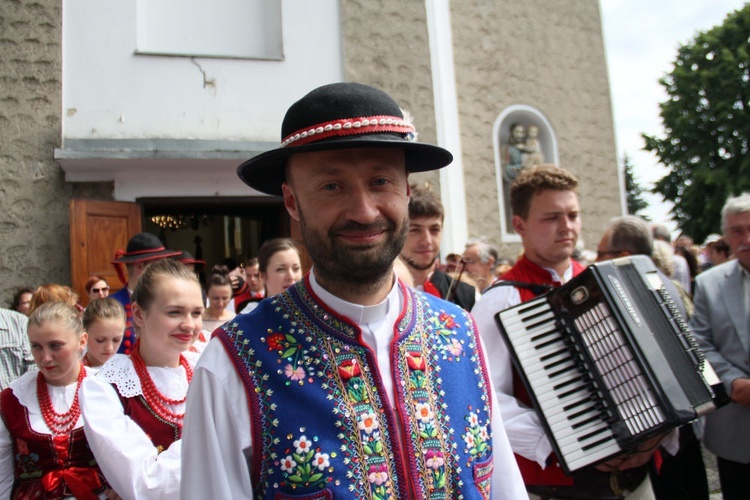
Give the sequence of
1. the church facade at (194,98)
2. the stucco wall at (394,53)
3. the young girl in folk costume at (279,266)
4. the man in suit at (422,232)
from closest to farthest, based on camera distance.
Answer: the man in suit at (422,232), the young girl in folk costume at (279,266), the church facade at (194,98), the stucco wall at (394,53)

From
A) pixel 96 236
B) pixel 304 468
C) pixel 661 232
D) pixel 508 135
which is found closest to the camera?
pixel 304 468

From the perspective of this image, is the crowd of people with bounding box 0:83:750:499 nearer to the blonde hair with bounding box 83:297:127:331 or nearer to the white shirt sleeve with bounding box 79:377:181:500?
the white shirt sleeve with bounding box 79:377:181:500

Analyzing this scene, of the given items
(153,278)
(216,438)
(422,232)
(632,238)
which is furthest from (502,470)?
(632,238)

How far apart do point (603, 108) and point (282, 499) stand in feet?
36.9

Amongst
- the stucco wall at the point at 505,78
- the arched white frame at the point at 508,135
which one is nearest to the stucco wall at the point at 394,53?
the stucco wall at the point at 505,78

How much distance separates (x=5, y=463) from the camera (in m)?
2.71

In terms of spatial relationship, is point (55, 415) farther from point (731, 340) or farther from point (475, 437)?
point (731, 340)

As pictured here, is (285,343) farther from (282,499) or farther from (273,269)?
(273,269)

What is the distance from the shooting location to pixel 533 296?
2.78m

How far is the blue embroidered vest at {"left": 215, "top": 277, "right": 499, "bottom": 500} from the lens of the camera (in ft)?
4.59

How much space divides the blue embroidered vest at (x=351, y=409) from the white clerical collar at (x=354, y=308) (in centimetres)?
2

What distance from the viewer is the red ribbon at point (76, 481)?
103 inches

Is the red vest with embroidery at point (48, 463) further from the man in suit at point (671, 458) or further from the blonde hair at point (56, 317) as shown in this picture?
the man in suit at point (671, 458)

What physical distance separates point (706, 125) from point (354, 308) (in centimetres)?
2885
